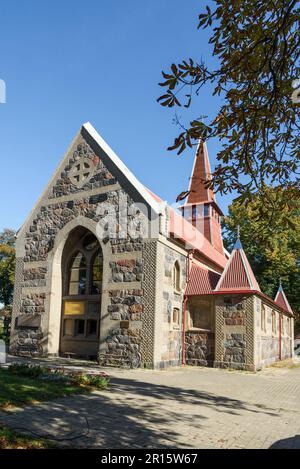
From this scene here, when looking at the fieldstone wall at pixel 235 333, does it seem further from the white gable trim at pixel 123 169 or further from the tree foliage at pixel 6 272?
the tree foliage at pixel 6 272

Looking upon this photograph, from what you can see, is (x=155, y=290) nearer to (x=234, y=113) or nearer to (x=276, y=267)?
(x=234, y=113)

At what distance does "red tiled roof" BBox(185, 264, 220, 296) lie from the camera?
1869 centimetres

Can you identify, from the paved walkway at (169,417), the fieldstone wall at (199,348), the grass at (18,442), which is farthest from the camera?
the fieldstone wall at (199,348)

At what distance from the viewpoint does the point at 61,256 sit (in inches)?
761

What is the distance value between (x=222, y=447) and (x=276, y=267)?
92.2 feet

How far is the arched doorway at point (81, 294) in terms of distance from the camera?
60.1ft

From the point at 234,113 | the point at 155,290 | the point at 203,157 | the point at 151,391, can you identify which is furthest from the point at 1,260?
the point at 234,113

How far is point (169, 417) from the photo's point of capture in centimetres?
763

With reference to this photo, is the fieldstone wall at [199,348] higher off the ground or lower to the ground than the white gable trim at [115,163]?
lower

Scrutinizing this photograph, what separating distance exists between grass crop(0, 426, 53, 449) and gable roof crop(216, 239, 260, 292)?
12939mm

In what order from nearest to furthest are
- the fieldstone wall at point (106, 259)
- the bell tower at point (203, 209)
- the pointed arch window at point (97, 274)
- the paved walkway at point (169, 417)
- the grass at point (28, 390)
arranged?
the paved walkway at point (169, 417), the grass at point (28, 390), the fieldstone wall at point (106, 259), the pointed arch window at point (97, 274), the bell tower at point (203, 209)

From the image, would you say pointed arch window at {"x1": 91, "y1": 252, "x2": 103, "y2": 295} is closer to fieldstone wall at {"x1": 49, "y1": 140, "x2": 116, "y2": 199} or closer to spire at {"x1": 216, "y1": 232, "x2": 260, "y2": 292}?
fieldstone wall at {"x1": 49, "y1": 140, "x2": 116, "y2": 199}

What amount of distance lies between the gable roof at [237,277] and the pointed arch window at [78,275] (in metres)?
6.06

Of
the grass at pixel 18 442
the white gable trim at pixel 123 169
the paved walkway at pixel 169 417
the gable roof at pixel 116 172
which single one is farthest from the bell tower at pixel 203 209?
the grass at pixel 18 442
